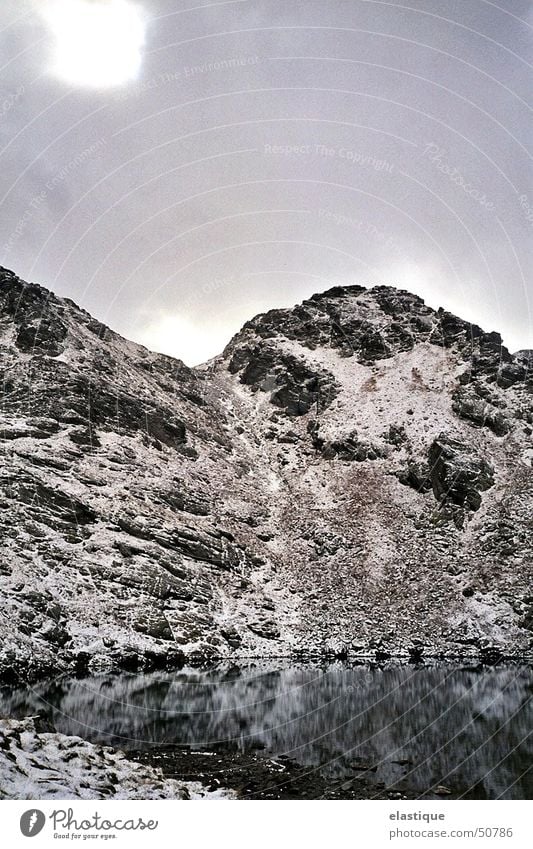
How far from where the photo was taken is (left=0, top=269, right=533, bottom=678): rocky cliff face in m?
35.9

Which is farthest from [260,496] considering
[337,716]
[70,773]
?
[70,773]

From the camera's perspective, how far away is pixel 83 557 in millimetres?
37281

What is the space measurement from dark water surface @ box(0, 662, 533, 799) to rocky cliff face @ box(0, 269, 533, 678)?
5.41 m

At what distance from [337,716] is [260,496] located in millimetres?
37374

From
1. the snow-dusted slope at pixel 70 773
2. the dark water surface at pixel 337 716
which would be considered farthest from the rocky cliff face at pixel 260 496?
the snow-dusted slope at pixel 70 773

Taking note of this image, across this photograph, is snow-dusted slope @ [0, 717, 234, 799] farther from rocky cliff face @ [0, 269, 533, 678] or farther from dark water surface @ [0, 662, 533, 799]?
rocky cliff face @ [0, 269, 533, 678]

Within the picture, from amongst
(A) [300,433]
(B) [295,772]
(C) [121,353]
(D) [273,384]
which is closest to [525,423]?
(A) [300,433]

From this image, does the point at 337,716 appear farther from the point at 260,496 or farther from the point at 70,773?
the point at 260,496

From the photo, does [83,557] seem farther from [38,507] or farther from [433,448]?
[433,448]

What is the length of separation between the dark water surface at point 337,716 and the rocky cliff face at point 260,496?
5.41m

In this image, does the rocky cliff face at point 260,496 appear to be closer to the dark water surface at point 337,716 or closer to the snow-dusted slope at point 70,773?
the dark water surface at point 337,716

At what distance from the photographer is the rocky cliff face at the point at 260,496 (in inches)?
1412

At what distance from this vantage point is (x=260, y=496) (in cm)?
5903

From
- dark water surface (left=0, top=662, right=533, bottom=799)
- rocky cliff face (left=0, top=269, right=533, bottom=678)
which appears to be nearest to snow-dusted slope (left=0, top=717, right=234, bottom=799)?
dark water surface (left=0, top=662, right=533, bottom=799)
